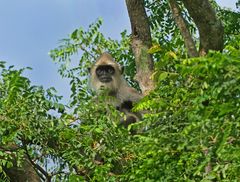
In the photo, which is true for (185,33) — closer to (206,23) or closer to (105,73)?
(206,23)

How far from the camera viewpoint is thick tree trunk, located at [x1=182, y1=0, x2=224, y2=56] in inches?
321

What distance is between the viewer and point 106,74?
13492 mm

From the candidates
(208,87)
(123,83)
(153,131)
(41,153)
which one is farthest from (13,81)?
(123,83)

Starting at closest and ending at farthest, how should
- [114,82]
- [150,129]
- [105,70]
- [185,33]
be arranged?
[150,129]
[185,33]
[105,70]
[114,82]

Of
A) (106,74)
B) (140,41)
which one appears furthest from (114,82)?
(140,41)

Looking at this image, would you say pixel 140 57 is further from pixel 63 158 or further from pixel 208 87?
pixel 208 87

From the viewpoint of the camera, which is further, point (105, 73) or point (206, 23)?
point (105, 73)

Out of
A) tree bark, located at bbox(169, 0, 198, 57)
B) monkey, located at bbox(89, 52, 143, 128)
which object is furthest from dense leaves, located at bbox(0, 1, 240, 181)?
monkey, located at bbox(89, 52, 143, 128)

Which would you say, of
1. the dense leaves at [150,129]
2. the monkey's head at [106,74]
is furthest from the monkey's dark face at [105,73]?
the dense leaves at [150,129]

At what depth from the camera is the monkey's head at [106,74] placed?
12931 millimetres

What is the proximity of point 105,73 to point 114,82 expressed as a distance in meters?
0.26

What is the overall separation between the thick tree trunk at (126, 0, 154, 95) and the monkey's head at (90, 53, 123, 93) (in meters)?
2.44

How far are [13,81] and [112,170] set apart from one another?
1612mm

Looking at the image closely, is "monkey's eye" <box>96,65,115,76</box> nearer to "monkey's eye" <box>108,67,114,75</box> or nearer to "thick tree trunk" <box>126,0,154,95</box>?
"monkey's eye" <box>108,67,114,75</box>
